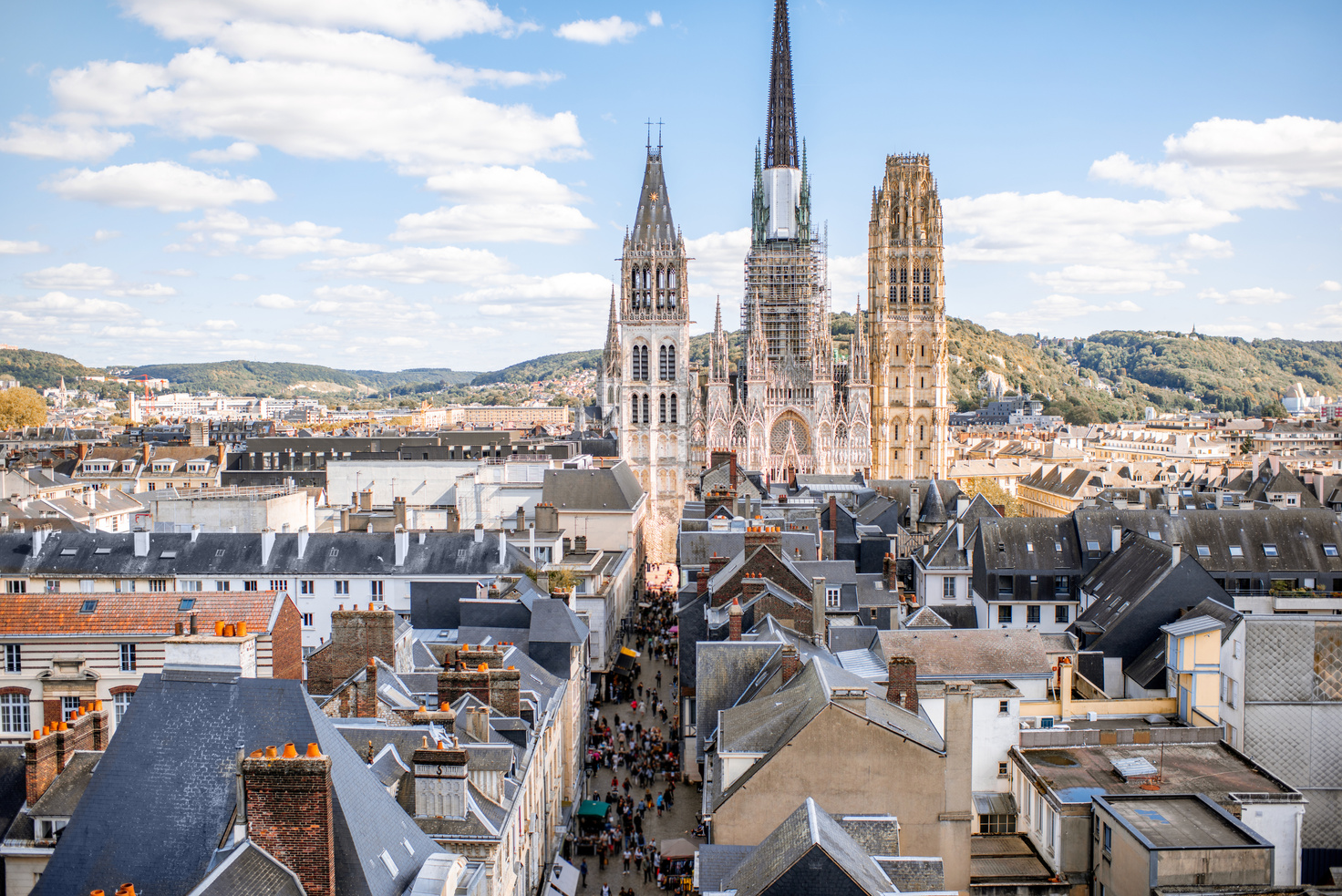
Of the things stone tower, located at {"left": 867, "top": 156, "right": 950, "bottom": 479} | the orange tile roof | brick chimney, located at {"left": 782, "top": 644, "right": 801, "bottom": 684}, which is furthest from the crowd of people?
stone tower, located at {"left": 867, "top": 156, "right": 950, "bottom": 479}

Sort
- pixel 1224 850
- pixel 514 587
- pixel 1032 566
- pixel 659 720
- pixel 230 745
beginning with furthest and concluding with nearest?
pixel 1032 566 → pixel 659 720 → pixel 514 587 → pixel 1224 850 → pixel 230 745

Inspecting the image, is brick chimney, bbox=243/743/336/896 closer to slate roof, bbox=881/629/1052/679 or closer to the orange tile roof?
the orange tile roof

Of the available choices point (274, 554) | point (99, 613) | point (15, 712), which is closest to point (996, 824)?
point (99, 613)

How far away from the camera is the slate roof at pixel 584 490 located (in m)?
64.8

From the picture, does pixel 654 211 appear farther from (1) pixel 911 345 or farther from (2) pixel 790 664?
(2) pixel 790 664

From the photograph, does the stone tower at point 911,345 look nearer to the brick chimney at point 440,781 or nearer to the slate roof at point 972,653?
the slate roof at point 972,653

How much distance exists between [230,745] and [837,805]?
11347 mm

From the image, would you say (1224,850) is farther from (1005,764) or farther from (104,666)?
A: (104,666)

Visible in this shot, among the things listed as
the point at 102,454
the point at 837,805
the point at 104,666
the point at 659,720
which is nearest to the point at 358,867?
the point at 837,805

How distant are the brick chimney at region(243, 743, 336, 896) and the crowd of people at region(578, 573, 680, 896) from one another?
17.1 m

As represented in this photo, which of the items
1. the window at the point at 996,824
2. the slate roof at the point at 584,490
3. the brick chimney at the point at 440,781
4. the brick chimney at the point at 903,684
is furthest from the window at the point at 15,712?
the slate roof at the point at 584,490

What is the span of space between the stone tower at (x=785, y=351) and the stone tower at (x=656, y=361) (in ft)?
10.1

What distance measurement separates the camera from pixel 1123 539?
43906 millimetres

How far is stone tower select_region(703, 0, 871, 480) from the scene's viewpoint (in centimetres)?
8919
